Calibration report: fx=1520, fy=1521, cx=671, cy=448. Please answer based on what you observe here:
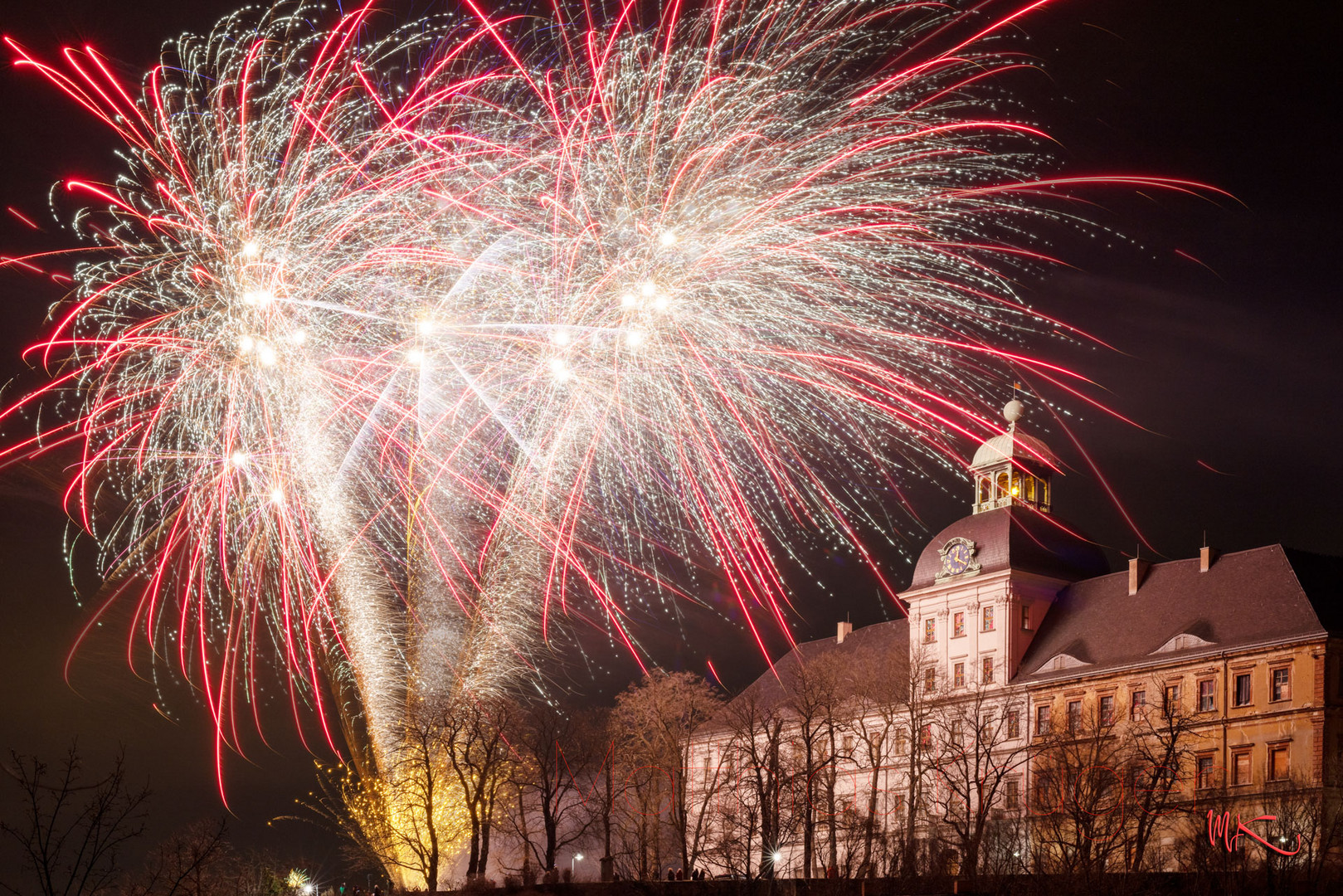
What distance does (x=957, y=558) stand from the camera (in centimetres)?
8062

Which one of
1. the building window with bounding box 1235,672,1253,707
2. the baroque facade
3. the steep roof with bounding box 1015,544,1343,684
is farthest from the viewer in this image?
the steep roof with bounding box 1015,544,1343,684

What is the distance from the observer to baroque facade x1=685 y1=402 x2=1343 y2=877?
50938 mm

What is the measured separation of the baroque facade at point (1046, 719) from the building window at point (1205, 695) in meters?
0.08

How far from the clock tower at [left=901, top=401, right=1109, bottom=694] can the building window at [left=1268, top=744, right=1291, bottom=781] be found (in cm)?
1693

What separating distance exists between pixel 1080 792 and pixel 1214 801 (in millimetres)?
8438

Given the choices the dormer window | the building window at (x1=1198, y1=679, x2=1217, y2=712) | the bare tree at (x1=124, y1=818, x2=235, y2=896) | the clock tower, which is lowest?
the bare tree at (x1=124, y1=818, x2=235, y2=896)

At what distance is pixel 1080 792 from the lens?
47500 mm

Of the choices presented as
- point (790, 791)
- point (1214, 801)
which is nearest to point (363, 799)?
point (790, 791)

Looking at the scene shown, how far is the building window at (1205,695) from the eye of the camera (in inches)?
2566

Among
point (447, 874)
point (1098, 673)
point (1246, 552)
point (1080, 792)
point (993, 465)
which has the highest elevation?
point (993, 465)

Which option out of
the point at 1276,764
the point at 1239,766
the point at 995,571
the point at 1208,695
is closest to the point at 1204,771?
the point at 1239,766

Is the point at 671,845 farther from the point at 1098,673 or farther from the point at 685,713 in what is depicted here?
the point at 1098,673

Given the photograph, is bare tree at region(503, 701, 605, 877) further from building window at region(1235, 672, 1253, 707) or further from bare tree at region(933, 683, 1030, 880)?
building window at region(1235, 672, 1253, 707)

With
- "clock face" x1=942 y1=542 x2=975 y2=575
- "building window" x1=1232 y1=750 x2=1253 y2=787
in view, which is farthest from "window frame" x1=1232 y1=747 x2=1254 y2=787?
"clock face" x1=942 y1=542 x2=975 y2=575
